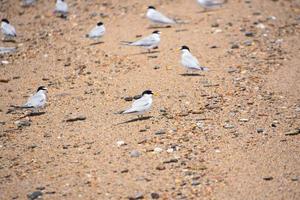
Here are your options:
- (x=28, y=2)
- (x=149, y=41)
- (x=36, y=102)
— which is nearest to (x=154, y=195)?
(x=36, y=102)

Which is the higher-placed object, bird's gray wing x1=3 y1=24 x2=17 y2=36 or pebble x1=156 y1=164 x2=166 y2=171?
pebble x1=156 y1=164 x2=166 y2=171

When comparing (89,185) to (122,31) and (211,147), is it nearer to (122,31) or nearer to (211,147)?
(211,147)

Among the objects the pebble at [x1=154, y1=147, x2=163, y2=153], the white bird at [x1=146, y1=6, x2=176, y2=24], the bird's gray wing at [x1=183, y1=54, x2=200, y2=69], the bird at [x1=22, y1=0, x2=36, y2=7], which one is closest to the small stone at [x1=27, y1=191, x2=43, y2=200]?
the pebble at [x1=154, y1=147, x2=163, y2=153]

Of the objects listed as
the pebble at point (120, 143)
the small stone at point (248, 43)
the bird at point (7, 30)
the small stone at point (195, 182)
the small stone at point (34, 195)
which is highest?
the small stone at point (195, 182)

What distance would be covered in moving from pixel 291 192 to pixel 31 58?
25.6ft

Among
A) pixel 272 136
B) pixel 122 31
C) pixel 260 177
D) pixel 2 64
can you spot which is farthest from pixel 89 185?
pixel 122 31

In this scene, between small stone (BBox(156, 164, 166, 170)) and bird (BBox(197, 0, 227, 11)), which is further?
bird (BBox(197, 0, 227, 11))

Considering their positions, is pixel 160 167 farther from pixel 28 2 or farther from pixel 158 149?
pixel 28 2

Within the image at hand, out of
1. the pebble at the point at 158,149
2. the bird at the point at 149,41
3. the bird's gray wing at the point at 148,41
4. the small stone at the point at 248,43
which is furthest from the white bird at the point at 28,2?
the pebble at the point at 158,149

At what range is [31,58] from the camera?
12953mm

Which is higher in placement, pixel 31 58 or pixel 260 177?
pixel 260 177

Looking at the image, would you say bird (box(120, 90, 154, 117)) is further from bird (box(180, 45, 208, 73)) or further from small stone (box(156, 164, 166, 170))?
bird (box(180, 45, 208, 73))

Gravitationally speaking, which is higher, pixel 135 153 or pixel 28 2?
pixel 135 153

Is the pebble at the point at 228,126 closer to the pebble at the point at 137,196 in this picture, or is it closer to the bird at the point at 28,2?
the pebble at the point at 137,196
